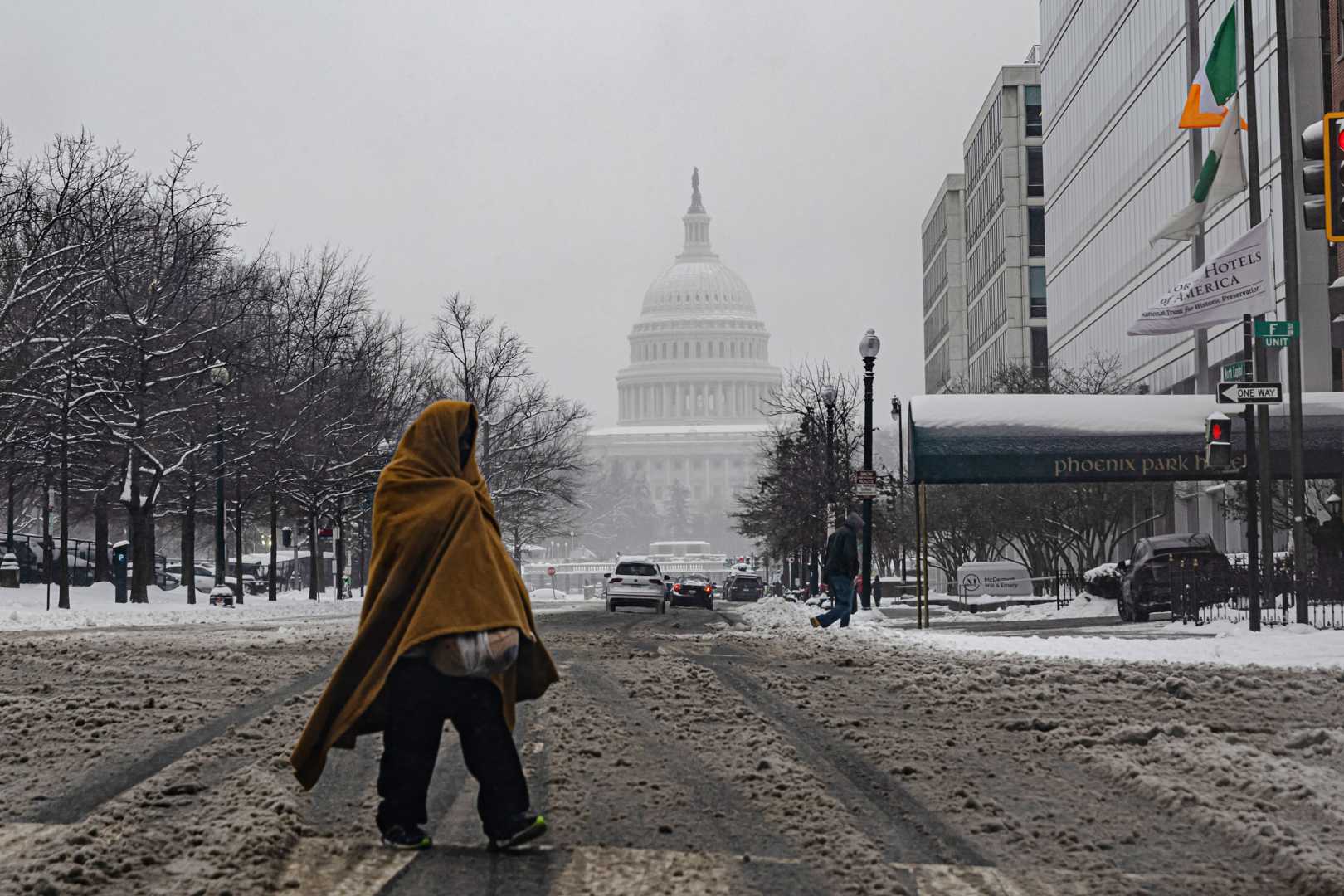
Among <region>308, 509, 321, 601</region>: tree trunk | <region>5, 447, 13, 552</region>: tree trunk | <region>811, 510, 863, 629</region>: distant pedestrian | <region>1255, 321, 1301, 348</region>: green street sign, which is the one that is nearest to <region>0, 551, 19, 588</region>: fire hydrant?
<region>5, 447, 13, 552</region>: tree trunk

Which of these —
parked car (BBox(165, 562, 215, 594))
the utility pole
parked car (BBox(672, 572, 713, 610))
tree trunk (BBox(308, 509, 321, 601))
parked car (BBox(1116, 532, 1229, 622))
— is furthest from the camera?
parked car (BBox(165, 562, 215, 594))

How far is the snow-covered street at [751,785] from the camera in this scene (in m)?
7.19

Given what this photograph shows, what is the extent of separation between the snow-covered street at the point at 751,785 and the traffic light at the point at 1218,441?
608 cm

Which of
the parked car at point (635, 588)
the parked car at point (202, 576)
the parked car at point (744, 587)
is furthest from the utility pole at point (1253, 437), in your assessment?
the parked car at point (744, 587)

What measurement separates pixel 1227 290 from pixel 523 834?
64.7 feet

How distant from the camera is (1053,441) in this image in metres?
28.6

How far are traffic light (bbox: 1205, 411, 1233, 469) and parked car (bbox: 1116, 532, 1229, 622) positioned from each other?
475cm

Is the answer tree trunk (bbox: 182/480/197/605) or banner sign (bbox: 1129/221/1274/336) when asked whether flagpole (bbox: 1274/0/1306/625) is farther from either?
tree trunk (bbox: 182/480/197/605)

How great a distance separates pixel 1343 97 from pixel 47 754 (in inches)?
1526

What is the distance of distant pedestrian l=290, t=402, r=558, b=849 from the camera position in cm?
745

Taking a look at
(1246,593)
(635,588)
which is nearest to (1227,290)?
(1246,593)

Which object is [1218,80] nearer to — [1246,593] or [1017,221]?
[1246,593]

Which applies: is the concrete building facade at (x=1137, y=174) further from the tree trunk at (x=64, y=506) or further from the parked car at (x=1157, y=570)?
the tree trunk at (x=64, y=506)

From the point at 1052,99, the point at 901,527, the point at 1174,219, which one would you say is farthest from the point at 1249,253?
the point at 1052,99
